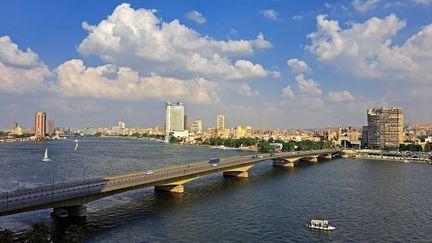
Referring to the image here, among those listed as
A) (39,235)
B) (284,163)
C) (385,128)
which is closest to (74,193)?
(39,235)

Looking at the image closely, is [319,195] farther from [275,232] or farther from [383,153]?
[383,153]

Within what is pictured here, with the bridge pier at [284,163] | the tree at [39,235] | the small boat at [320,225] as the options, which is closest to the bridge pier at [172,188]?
the small boat at [320,225]

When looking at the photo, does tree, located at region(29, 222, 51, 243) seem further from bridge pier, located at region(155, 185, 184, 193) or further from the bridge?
bridge pier, located at region(155, 185, 184, 193)

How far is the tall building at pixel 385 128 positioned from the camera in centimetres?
15438

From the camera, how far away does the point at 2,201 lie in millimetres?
28188

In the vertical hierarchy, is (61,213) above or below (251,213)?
above

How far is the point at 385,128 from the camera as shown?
158 metres

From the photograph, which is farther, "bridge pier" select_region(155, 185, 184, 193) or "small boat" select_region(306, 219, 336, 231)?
"bridge pier" select_region(155, 185, 184, 193)

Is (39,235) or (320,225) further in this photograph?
(320,225)

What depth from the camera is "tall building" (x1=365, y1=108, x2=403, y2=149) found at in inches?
6078

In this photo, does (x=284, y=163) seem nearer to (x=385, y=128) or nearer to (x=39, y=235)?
(x=39, y=235)

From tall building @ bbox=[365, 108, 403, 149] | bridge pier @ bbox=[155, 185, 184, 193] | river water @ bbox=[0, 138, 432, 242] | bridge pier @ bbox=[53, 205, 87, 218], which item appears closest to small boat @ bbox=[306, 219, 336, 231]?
river water @ bbox=[0, 138, 432, 242]

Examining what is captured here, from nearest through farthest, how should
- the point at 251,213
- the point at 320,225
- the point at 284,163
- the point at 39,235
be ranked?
the point at 39,235, the point at 320,225, the point at 251,213, the point at 284,163

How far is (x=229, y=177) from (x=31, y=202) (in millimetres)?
40964
